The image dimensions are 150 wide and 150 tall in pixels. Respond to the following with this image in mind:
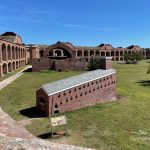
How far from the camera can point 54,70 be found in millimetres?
49062

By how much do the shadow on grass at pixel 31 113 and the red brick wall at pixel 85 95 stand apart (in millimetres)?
847

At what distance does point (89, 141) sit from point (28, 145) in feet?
10.4

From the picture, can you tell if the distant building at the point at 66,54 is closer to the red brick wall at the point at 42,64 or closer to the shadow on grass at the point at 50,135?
the red brick wall at the point at 42,64

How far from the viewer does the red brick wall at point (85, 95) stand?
18547 mm

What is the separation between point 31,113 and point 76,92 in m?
3.45

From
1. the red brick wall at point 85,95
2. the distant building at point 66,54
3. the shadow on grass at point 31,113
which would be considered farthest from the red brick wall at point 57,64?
the shadow on grass at point 31,113

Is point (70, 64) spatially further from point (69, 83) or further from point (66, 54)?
point (69, 83)

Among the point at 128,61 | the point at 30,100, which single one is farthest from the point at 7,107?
the point at 128,61

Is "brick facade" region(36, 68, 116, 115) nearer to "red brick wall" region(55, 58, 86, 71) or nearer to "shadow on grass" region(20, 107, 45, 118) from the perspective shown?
"shadow on grass" region(20, 107, 45, 118)

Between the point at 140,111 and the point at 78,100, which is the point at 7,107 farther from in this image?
the point at 140,111

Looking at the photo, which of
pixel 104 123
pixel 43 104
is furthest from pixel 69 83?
pixel 104 123

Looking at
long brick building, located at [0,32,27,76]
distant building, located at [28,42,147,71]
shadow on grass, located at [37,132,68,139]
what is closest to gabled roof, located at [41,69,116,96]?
shadow on grass, located at [37,132,68,139]

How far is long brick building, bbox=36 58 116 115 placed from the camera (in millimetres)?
18266

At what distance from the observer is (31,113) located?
18.7m
